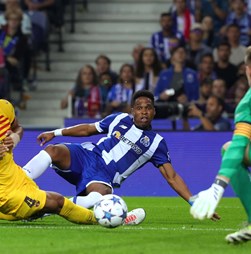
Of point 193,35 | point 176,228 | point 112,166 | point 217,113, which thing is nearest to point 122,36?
point 193,35

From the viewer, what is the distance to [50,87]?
20.8 m

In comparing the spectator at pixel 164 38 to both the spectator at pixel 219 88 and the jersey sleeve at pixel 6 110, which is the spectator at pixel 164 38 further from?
the jersey sleeve at pixel 6 110

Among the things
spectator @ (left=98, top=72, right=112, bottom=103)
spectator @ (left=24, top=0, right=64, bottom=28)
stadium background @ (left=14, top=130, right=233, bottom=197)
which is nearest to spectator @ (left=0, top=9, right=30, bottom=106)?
spectator @ (left=24, top=0, right=64, bottom=28)

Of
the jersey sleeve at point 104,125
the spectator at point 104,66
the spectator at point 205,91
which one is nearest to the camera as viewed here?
the jersey sleeve at point 104,125

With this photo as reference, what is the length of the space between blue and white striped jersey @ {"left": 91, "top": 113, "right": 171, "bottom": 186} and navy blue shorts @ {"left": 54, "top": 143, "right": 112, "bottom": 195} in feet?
0.29

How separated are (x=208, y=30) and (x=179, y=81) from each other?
224cm

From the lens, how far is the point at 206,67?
18.7 m

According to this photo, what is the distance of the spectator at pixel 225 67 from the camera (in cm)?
1878

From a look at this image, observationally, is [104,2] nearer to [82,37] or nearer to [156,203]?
[82,37]

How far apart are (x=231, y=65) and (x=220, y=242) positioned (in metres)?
10.3

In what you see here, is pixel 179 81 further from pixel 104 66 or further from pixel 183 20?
pixel 183 20

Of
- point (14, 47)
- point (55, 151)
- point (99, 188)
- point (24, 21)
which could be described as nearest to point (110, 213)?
point (99, 188)

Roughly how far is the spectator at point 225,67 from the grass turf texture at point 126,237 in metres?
6.83

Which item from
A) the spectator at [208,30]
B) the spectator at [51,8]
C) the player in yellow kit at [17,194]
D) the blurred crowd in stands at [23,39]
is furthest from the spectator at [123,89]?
the player in yellow kit at [17,194]
